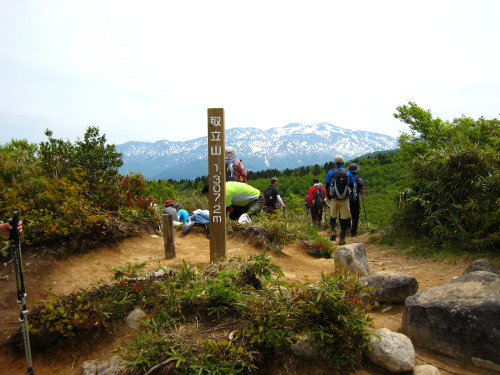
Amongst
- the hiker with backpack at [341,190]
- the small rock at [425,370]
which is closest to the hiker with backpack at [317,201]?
the hiker with backpack at [341,190]

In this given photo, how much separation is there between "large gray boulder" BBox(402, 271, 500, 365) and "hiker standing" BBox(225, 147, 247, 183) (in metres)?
6.14

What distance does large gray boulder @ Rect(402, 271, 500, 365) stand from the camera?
321 centimetres

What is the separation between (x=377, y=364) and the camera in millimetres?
3309

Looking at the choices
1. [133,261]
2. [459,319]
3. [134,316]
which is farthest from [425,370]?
[133,261]

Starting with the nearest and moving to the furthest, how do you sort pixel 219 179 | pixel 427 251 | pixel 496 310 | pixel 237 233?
pixel 496 310 → pixel 219 179 → pixel 427 251 → pixel 237 233

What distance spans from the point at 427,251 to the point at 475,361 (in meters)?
4.26

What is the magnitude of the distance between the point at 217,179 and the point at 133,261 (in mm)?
2308

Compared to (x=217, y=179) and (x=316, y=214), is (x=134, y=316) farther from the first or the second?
(x=316, y=214)

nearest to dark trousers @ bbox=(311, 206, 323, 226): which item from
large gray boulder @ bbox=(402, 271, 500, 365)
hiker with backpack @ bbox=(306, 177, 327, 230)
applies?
hiker with backpack @ bbox=(306, 177, 327, 230)

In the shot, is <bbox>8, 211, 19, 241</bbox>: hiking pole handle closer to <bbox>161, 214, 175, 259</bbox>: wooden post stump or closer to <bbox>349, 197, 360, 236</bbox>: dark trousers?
<bbox>161, 214, 175, 259</bbox>: wooden post stump

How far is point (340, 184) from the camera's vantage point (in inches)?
349

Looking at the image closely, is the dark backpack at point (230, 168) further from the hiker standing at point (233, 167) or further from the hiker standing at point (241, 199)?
the hiker standing at point (241, 199)

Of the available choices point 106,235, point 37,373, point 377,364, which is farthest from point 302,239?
point 37,373

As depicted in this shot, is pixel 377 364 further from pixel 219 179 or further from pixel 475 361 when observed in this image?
pixel 219 179
